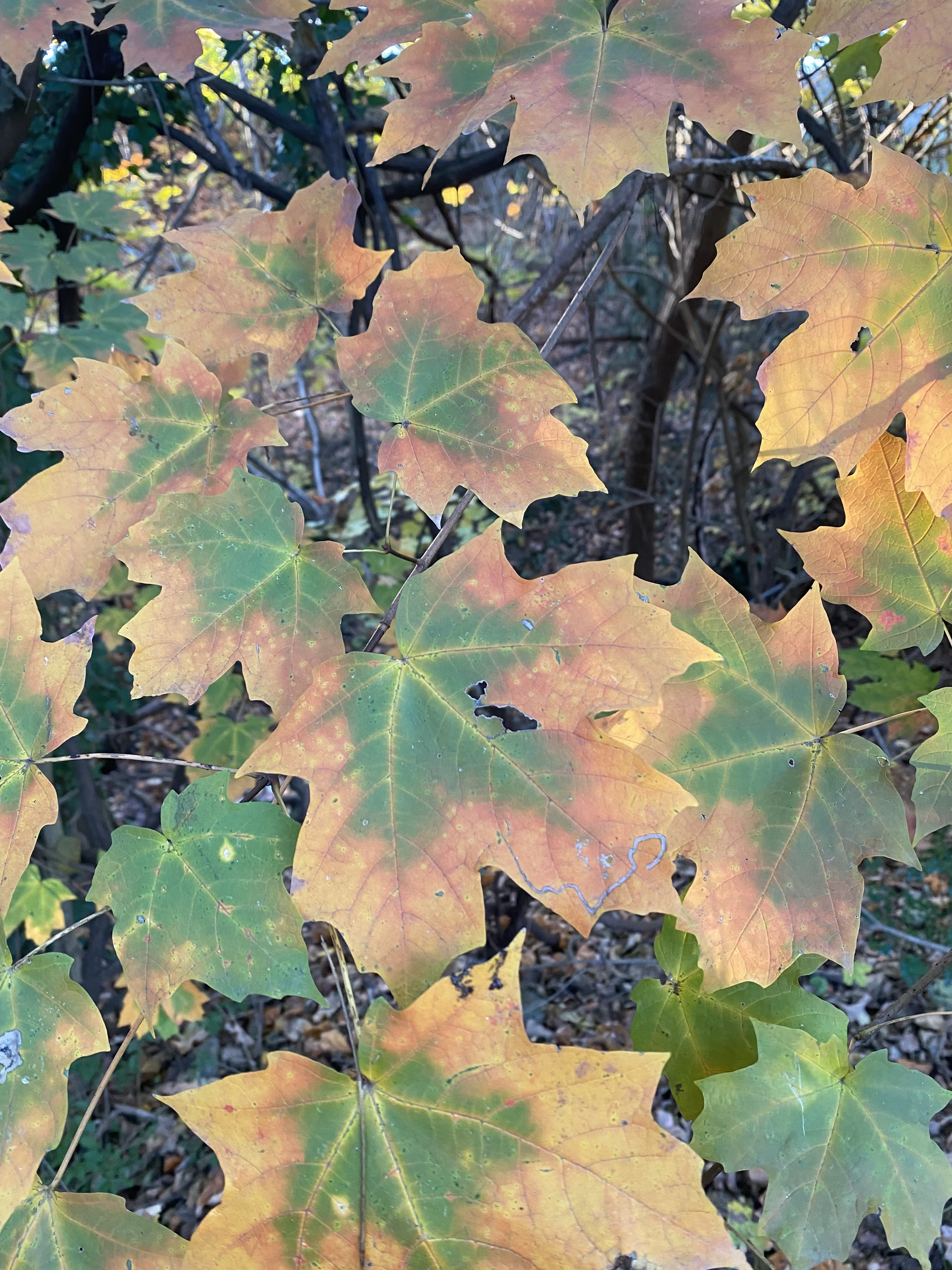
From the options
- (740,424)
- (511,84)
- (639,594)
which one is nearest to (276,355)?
(511,84)

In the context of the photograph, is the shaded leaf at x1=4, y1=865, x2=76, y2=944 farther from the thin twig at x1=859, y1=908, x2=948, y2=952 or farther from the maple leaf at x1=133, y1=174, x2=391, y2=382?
the thin twig at x1=859, y1=908, x2=948, y2=952

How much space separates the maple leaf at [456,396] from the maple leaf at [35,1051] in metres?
0.66

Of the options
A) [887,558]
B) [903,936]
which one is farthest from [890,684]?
[887,558]

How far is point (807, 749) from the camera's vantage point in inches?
39.3

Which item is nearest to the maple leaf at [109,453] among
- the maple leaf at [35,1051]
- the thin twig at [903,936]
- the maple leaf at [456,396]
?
the maple leaf at [456,396]

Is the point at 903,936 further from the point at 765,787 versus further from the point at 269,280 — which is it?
the point at 269,280

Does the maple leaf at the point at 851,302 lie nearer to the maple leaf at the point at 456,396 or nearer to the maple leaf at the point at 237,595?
the maple leaf at the point at 456,396

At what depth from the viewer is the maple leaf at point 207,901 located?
2.90ft

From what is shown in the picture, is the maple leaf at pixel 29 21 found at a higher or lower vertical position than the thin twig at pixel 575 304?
higher

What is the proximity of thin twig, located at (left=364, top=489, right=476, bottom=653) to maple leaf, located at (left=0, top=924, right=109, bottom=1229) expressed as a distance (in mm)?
449

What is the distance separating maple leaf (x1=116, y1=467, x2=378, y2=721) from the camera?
3.10 feet

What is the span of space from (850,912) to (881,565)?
425mm

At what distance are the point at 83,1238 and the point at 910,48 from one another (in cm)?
156

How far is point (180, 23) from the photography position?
4.22 ft
